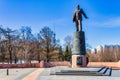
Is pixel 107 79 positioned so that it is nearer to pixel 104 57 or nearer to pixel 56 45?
pixel 56 45

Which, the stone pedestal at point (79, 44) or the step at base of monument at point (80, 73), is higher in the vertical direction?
the stone pedestal at point (79, 44)

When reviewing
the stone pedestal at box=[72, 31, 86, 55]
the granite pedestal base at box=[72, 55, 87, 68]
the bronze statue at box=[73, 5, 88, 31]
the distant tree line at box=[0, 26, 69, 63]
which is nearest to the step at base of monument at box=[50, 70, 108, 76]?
the granite pedestal base at box=[72, 55, 87, 68]

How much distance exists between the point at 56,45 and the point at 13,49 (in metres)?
9.57

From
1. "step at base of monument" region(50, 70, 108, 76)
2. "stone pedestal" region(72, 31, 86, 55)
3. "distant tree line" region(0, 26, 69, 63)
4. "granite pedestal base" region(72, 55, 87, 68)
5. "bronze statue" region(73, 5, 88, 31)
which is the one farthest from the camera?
"distant tree line" region(0, 26, 69, 63)

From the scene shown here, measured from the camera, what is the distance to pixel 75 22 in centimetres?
2967

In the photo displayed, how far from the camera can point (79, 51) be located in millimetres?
28906

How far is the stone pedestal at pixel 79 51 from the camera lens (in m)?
28.7

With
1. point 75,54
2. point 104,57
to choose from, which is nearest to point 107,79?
point 75,54

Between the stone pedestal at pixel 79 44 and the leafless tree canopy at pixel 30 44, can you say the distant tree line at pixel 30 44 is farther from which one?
the stone pedestal at pixel 79 44

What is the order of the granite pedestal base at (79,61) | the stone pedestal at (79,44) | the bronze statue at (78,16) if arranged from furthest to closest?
the bronze statue at (78,16) < the stone pedestal at (79,44) < the granite pedestal base at (79,61)

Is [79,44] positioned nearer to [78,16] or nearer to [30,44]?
[78,16]

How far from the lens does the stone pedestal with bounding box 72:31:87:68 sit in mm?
28703

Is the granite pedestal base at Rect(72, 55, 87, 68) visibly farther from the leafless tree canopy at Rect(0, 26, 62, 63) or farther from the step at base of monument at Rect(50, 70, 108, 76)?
the leafless tree canopy at Rect(0, 26, 62, 63)

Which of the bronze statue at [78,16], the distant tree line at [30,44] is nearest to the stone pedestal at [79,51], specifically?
the bronze statue at [78,16]
